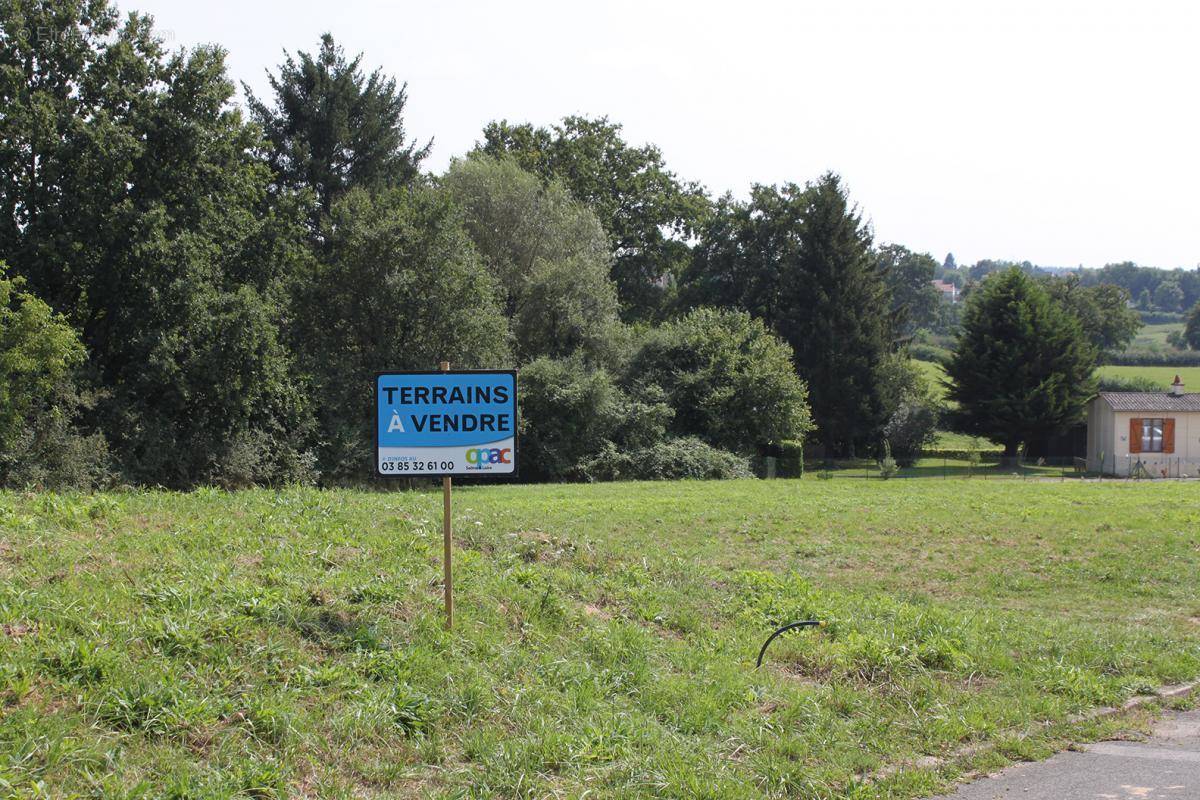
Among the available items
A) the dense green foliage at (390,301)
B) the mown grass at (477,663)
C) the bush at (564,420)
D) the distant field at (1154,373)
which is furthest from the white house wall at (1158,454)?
the mown grass at (477,663)

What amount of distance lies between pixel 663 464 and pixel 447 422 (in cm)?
2846

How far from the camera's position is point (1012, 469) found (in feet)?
155

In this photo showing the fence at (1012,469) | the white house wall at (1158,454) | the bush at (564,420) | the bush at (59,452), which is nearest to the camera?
the bush at (59,452)

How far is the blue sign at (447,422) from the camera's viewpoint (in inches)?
299

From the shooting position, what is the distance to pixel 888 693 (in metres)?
7.71

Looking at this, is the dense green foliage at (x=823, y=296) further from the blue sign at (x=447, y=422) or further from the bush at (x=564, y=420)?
the blue sign at (x=447, y=422)

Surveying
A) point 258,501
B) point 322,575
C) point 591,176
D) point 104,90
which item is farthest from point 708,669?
point 591,176

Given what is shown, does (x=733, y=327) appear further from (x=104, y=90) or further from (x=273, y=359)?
(x=104, y=90)

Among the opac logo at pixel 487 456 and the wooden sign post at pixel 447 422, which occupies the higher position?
the wooden sign post at pixel 447 422

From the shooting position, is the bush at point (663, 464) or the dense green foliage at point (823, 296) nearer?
the bush at point (663, 464)

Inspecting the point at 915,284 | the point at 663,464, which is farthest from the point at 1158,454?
the point at 915,284

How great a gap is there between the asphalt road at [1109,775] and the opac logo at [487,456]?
12.6 feet

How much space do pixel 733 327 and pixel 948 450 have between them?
72.8ft

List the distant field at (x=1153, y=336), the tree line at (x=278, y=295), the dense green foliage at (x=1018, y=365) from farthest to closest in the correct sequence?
the distant field at (x=1153, y=336), the dense green foliage at (x=1018, y=365), the tree line at (x=278, y=295)
